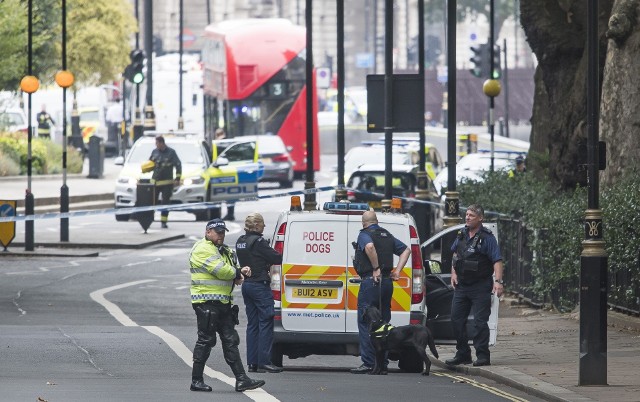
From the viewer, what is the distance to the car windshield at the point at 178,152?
3919 cm

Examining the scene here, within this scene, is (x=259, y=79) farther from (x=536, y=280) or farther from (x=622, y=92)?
(x=622, y=92)

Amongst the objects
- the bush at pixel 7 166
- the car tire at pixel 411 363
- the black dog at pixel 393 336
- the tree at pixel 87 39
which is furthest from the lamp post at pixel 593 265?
the tree at pixel 87 39

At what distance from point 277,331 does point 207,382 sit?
4.84 feet

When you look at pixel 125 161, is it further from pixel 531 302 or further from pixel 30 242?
pixel 531 302

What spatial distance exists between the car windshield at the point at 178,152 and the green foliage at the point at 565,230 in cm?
1331

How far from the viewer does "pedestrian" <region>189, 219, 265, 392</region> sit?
1488 centimetres

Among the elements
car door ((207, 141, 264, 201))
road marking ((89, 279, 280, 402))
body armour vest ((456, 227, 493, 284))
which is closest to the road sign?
road marking ((89, 279, 280, 402))

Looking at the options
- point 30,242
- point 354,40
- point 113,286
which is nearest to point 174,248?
point 30,242

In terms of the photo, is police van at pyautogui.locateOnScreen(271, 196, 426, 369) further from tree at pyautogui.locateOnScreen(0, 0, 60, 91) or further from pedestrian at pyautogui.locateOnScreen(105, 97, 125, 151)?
pedestrian at pyautogui.locateOnScreen(105, 97, 125, 151)

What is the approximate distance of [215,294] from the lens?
1501cm

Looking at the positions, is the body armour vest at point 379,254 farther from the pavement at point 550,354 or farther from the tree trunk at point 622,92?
the tree trunk at point 622,92

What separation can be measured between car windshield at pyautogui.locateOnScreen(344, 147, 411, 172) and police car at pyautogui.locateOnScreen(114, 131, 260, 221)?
9.02 ft

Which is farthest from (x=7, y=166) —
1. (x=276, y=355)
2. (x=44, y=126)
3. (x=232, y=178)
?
(x=276, y=355)

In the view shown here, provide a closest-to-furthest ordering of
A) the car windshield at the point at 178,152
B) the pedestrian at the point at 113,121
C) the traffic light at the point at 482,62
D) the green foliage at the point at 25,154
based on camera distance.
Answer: the car windshield at the point at 178,152, the traffic light at the point at 482,62, the green foliage at the point at 25,154, the pedestrian at the point at 113,121
